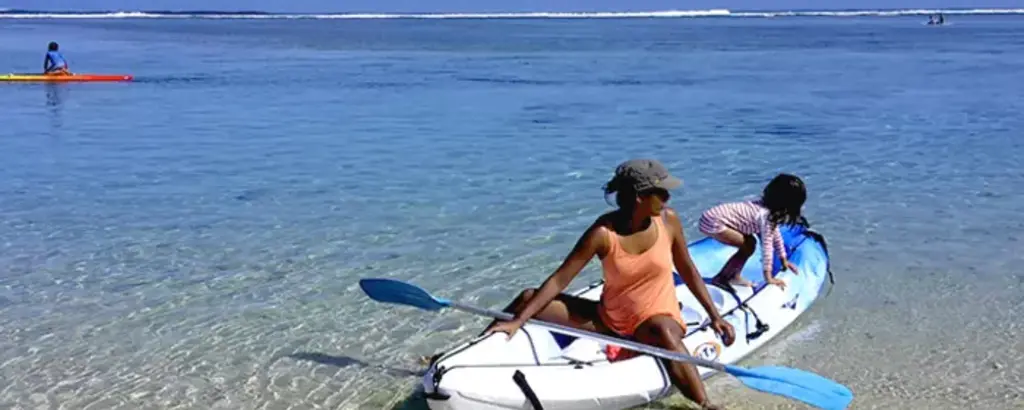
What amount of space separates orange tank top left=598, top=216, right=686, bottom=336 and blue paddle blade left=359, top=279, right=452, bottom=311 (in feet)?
3.25

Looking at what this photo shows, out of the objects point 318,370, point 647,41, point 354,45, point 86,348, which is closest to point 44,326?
point 86,348

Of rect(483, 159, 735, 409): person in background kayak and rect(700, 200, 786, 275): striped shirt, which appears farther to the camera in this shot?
rect(700, 200, 786, 275): striped shirt

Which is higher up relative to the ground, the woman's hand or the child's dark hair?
the child's dark hair

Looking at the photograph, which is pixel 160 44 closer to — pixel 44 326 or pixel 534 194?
pixel 534 194

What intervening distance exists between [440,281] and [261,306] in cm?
136

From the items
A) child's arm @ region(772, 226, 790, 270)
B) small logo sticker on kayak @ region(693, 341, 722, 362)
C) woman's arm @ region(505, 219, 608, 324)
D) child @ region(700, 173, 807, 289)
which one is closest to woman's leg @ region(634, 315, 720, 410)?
small logo sticker on kayak @ region(693, 341, 722, 362)

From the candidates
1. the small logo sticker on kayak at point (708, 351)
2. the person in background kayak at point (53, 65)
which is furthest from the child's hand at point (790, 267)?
the person in background kayak at point (53, 65)

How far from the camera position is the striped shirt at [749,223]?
717 centimetres

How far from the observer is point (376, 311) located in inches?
301

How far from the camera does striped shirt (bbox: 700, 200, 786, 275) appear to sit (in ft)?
23.5

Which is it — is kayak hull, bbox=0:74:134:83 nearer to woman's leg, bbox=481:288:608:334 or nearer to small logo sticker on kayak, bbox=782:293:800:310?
small logo sticker on kayak, bbox=782:293:800:310

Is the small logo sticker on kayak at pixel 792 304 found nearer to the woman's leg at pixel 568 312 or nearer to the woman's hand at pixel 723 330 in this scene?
the woman's hand at pixel 723 330

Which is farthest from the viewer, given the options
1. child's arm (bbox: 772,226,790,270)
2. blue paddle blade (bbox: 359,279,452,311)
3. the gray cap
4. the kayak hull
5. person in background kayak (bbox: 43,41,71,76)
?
person in background kayak (bbox: 43,41,71,76)

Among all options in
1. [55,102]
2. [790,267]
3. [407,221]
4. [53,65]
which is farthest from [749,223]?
[53,65]
